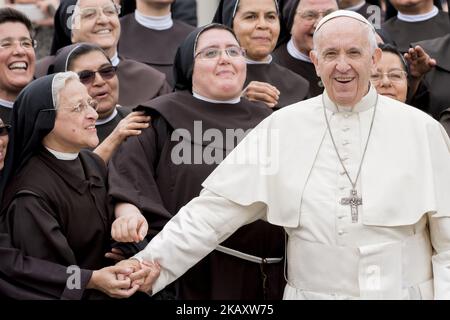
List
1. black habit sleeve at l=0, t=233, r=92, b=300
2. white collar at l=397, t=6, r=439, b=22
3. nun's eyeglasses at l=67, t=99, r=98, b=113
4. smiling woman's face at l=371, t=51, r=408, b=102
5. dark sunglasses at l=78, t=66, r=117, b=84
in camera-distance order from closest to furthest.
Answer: black habit sleeve at l=0, t=233, r=92, b=300, nun's eyeglasses at l=67, t=99, r=98, b=113, dark sunglasses at l=78, t=66, r=117, b=84, smiling woman's face at l=371, t=51, r=408, b=102, white collar at l=397, t=6, r=439, b=22

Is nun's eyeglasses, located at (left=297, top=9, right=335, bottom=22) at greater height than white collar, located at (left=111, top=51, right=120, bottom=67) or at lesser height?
greater

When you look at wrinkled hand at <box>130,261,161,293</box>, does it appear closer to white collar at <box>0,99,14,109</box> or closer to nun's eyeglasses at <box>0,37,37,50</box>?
white collar at <box>0,99,14,109</box>

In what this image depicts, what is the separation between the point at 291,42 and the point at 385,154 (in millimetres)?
2947

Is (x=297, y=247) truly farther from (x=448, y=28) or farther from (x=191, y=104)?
(x=448, y=28)

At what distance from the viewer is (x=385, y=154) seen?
6.10 meters

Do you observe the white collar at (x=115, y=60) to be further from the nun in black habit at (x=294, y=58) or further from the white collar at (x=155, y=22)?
the nun in black habit at (x=294, y=58)

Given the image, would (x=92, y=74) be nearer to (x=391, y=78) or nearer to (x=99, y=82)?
(x=99, y=82)

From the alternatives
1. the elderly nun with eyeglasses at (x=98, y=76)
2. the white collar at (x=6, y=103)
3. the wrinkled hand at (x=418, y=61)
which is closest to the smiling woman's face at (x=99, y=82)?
the elderly nun with eyeglasses at (x=98, y=76)

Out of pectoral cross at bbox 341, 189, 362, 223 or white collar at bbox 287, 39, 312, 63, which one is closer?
pectoral cross at bbox 341, 189, 362, 223

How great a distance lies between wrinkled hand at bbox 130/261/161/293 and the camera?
Result: 6.21 meters

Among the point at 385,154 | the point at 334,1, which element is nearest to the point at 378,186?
the point at 385,154

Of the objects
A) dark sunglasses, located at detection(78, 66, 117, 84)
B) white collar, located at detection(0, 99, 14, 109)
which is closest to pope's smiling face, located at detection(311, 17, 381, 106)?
dark sunglasses, located at detection(78, 66, 117, 84)

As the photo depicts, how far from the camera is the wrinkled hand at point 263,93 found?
24.7 feet

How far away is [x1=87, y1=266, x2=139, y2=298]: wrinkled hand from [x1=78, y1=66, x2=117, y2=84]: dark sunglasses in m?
1.59
